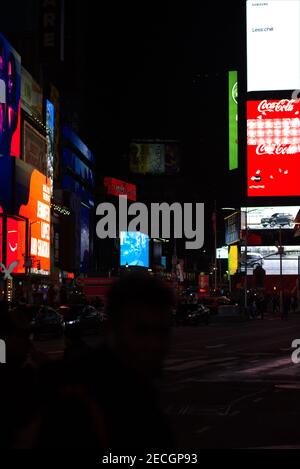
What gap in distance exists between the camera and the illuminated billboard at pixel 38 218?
227ft

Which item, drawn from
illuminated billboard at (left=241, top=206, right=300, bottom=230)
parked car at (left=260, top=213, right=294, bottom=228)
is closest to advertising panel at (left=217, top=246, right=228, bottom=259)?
illuminated billboard at (left=241, top=206, right=300, bottom=230)

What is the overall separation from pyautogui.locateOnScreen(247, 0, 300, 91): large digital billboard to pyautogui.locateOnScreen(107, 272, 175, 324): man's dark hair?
108438 millimetres

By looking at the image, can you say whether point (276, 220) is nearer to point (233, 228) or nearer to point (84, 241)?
point (233, 228)

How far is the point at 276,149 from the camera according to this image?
108 metres

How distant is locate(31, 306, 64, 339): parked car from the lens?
36.7 metres

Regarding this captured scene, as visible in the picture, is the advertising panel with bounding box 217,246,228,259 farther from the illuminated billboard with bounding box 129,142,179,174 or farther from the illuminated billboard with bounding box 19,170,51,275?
the illuminated billboard with bounding box 19,170,51,275

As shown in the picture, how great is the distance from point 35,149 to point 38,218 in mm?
7639

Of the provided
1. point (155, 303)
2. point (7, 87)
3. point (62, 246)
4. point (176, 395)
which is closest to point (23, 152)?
point (7, 87)

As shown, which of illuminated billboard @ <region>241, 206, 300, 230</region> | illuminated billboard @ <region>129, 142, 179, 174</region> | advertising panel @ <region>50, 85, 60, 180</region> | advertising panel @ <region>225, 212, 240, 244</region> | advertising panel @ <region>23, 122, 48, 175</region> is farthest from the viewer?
illuminated billboard @ <region>129, 142, 179, 174</region>

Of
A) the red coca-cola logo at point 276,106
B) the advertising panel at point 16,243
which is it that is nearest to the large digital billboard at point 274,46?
the red coca-cola logo at point 276,106

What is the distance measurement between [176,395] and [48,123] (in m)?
68.9

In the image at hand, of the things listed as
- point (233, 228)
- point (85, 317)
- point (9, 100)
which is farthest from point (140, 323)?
point (233, 228)

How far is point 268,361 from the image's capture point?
25250mm
